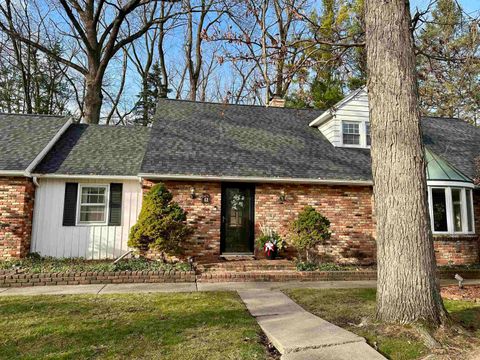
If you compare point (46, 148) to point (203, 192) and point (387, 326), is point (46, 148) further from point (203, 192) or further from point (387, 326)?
point (387, 326)

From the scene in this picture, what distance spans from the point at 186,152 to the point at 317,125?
19.3 ft

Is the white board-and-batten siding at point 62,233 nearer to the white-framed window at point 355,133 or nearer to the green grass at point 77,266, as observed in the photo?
the green grass at point 77,266

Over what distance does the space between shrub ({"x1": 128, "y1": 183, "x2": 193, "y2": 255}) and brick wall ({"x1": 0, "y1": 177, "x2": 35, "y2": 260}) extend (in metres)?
3.10

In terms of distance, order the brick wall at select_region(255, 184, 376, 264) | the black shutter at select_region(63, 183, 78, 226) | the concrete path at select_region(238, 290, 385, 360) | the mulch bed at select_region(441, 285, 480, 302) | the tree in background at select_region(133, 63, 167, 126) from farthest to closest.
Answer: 1. the tree in background at select_region(133, 63, 167, 126)
2. the brick wall at select_region(255, 184, 376, 264)
3. the black shutter at select_region(63, 183, 78, 226)
4. the mulch bed at select_region(441, 285, 480, 302)
5. the concrete path at select_region(238, 290, 385, 360)

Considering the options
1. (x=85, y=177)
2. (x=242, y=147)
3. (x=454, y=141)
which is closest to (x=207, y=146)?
(x=242, y=147)

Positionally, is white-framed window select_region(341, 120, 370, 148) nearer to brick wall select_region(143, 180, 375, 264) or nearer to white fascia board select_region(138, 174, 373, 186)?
brick wall select_region(143, 180, 375, 264)

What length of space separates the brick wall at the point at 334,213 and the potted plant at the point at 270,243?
21 centimetres

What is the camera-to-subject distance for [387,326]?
154 inches

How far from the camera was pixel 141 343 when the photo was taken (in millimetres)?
3668

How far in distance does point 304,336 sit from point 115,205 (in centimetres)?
745

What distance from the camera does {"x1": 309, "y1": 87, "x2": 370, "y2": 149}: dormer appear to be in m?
11.7

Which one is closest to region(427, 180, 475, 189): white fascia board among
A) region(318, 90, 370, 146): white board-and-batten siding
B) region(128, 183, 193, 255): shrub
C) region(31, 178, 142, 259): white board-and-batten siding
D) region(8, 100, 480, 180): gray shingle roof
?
region(8, 100, 480, 180): gray shingle roof

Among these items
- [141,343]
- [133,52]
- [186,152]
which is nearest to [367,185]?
[186,152]

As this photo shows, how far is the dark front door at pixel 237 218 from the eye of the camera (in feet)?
31.2
